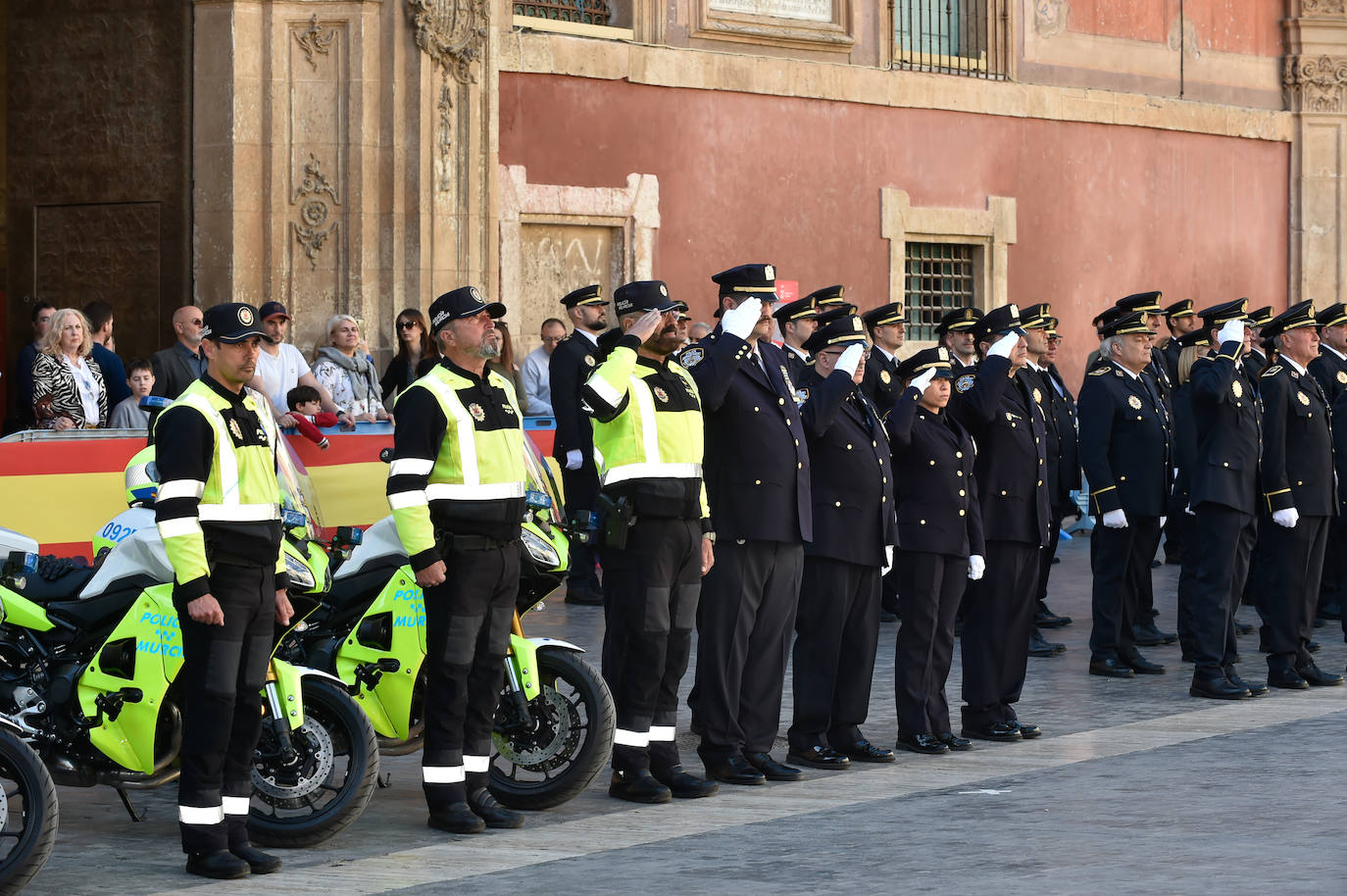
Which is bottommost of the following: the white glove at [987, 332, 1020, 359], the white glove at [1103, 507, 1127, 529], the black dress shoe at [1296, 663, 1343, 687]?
the black dress shoe at [1296, 663, 1343, 687]

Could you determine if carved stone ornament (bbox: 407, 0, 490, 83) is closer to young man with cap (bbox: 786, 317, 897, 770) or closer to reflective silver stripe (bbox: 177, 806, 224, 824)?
young man with cap (bbox: 786, 317, 897, 770)

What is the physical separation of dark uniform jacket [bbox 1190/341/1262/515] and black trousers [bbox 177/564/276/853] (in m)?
5.78

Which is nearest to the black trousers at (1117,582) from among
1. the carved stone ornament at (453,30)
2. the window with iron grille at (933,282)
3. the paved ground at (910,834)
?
the paved ground at (910,834)

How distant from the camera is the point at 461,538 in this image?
8.12 m

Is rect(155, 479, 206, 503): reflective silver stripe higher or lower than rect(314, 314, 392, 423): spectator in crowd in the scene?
lower

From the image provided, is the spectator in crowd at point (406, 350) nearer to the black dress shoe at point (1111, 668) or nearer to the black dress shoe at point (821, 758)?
the black dress shoe at point (1111, 668)

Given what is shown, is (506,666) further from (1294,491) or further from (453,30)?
(453,30)

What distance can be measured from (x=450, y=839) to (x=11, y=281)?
10926 millimetres

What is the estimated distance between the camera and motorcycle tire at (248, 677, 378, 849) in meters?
7.90

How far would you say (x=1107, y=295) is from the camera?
23.8 metres

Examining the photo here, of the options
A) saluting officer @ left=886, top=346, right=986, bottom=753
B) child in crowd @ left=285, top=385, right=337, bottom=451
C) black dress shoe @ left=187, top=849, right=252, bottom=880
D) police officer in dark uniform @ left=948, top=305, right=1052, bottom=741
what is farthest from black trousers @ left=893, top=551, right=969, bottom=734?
child in crowd @ left=285, top=385, right=337, bottom=451

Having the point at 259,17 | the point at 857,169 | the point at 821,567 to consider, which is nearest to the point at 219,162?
the point at 259,17

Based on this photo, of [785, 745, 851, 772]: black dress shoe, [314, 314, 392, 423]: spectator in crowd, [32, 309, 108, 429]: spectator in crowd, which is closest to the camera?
[785, 745, 851, 772]: black dress shoe

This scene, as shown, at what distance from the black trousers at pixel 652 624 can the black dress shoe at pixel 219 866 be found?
1775 millimetres
